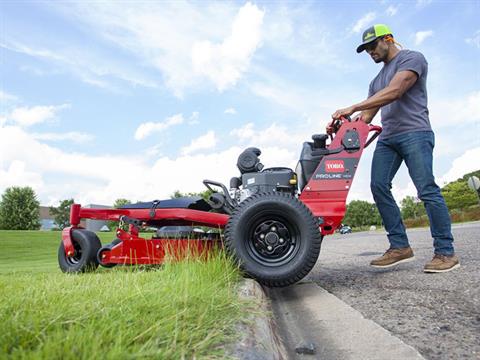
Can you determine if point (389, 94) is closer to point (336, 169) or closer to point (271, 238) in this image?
point (336, 169)

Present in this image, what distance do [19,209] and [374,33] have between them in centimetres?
5810

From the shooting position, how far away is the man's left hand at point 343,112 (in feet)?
12.5

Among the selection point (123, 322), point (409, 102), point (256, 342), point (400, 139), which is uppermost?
point (409, 102)

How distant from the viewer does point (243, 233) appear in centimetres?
321

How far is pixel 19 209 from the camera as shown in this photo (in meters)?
53.3

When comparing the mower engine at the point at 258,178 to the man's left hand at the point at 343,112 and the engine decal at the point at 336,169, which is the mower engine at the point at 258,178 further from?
the man's left hand at the point at 343,112

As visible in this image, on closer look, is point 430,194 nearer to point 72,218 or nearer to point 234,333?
point 234,333

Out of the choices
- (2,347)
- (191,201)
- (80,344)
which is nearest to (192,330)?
(80,344)

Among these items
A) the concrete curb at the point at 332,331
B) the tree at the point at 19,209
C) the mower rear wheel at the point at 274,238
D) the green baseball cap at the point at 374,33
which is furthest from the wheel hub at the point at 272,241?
the tree at the point at 19,209

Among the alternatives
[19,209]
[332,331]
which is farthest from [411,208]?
[332,331]

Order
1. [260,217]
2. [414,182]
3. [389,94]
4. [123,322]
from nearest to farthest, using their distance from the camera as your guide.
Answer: [123,322]
[260,217]
[389,94]
[414,182]

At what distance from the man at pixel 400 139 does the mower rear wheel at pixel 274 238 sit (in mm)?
1190

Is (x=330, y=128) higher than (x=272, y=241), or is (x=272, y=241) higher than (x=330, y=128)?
(x=330, y=128)

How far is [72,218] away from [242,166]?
188 cm
